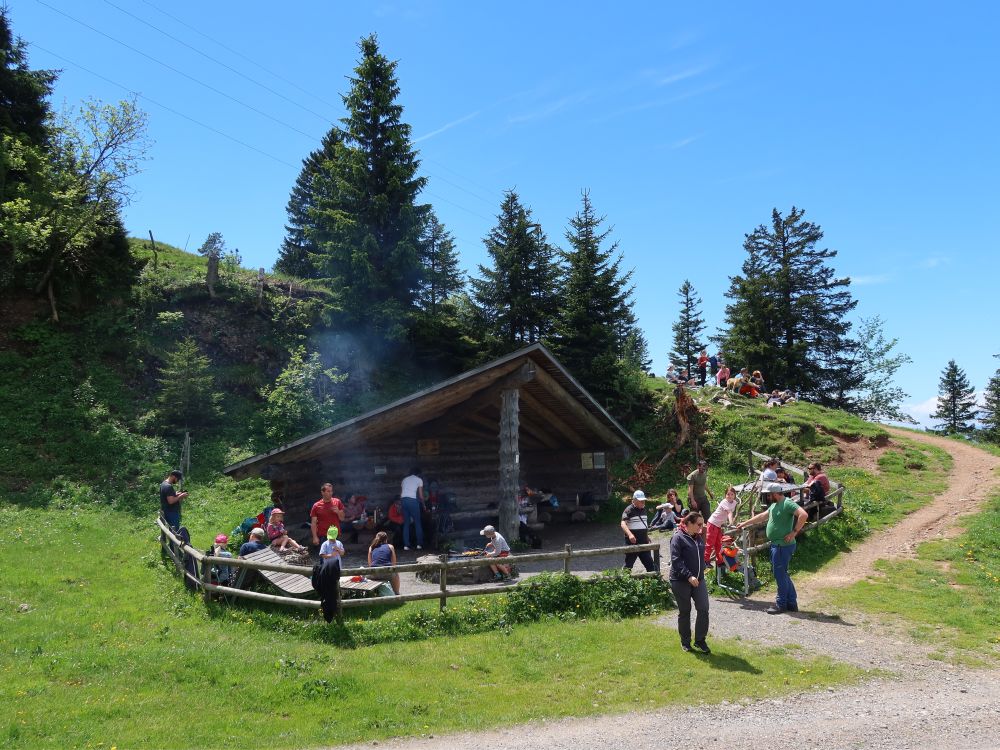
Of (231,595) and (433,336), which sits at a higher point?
(433,336)

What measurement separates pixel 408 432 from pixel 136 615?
9.21 meters

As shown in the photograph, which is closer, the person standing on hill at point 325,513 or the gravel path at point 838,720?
the gravel path at point 838,720

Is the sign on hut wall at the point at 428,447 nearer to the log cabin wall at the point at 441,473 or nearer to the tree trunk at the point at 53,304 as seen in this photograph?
the log cabin wall at the point at 441,473

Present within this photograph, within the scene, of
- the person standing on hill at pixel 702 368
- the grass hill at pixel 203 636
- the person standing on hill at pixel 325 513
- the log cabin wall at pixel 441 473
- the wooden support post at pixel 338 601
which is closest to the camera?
the grass hill at pixel 203 636

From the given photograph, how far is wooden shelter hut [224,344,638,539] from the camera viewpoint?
15.6m

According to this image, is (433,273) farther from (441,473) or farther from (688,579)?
(688,579)

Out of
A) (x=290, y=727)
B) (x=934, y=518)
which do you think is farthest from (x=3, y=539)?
(x=934, y=518)

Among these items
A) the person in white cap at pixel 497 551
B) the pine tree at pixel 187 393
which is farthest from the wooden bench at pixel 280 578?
the pine tree at pixel 187 393

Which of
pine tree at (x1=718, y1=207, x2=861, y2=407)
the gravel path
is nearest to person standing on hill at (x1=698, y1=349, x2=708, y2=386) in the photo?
pine tree at (x1=718, y1=207, x2=861, y2=407)

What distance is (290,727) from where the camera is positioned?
6.69 m

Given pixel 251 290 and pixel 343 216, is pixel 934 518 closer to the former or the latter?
pixel 343 216

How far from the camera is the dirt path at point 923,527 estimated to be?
12.4m

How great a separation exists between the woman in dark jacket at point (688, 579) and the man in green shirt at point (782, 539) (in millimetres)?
2459

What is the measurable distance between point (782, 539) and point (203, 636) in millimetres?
8805
